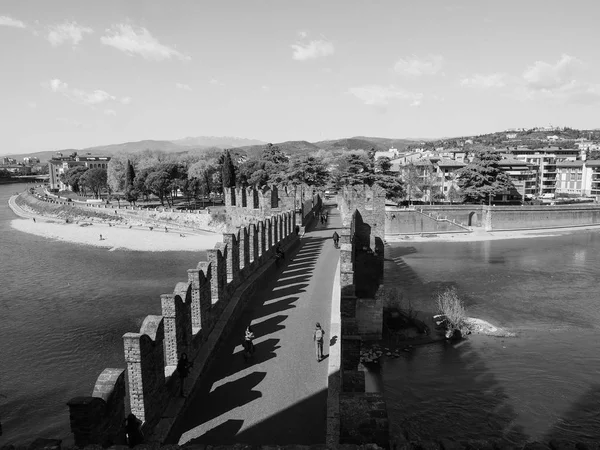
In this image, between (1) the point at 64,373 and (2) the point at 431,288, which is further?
(2) the point at 431,288

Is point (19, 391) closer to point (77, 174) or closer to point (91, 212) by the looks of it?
point (91, 212)

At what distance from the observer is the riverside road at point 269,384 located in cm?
993

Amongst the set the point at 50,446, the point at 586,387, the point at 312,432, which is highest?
the point at 50,446

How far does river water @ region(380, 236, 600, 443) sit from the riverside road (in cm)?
700

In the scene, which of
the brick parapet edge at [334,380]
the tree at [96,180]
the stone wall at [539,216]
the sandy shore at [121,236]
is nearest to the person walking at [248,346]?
the brick parapet edge at [334,380]

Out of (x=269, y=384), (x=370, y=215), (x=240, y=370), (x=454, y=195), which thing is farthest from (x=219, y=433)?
(x=454, y=195)

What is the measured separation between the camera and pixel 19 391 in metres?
22.8

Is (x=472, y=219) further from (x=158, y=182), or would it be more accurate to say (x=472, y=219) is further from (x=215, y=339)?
(x=215, y=339)

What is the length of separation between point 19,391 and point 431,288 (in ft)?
102

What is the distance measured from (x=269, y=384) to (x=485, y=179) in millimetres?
72273

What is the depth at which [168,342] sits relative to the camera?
11.1 meters

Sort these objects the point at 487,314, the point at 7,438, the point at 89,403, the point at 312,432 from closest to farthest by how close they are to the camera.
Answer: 1. the point at 89,403
2. the point at 312,432
3. the point at 7,438
4. the point at 487,314

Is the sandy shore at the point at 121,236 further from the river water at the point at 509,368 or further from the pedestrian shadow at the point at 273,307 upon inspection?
the pedestrian shadow at the point at 273,307

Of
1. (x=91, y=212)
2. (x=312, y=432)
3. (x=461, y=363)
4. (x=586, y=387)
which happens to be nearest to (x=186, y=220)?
(x=91, y=212)
